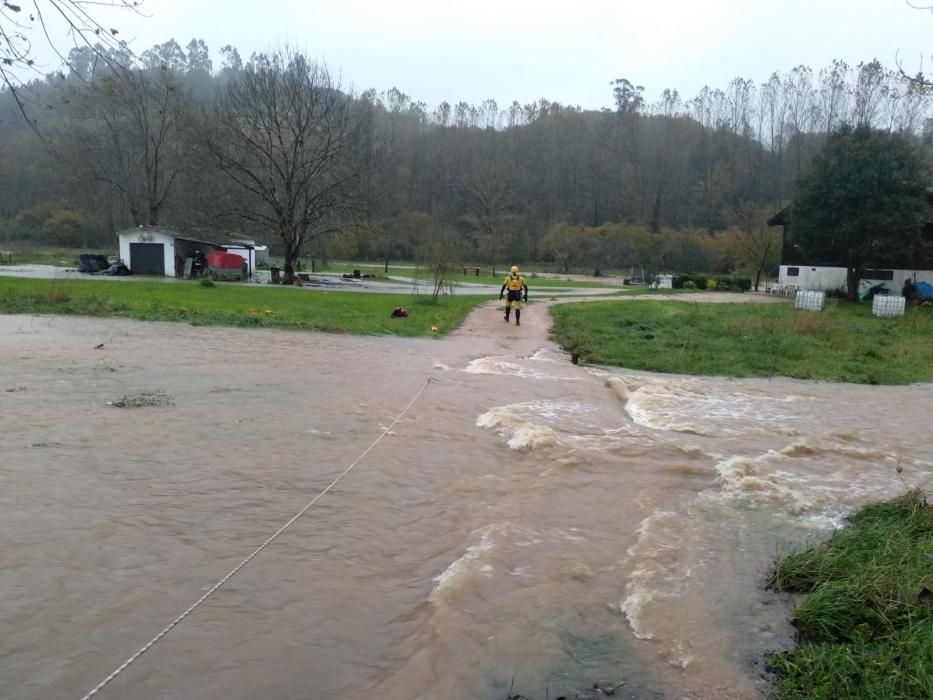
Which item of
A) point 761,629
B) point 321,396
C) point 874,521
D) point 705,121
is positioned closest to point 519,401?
point 321,396

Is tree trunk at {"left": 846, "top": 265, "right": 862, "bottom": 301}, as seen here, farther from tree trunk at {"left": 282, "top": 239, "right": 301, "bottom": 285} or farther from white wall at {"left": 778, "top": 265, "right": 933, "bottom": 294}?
tree trunk at {"left": 282, "top": 239, "right": 301, "bottom": 285}

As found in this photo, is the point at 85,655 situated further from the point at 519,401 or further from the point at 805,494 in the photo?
the point at 519,401

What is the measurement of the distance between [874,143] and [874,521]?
129 feet

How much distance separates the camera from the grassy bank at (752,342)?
54.4 feet

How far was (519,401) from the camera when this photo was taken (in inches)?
473

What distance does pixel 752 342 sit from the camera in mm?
20188

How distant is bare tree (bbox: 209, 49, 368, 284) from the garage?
571 centimetres

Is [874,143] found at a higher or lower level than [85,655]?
higher

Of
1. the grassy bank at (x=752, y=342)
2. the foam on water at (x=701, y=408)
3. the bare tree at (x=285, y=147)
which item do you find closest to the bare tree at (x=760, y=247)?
the grassy bank at (x=752, y=342)

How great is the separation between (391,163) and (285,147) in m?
58.5

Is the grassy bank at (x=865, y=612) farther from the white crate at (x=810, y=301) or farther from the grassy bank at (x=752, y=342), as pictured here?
the white crate at (x=810, y=301)

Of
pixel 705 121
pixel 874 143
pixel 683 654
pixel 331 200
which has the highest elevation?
pixel 705 121

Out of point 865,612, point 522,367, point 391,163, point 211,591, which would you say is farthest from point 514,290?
point 391,163

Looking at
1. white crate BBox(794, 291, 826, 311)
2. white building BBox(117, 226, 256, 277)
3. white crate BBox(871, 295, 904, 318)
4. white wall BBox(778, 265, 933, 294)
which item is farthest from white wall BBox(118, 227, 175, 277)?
white wall BBox(778, 265, 933, 294)
